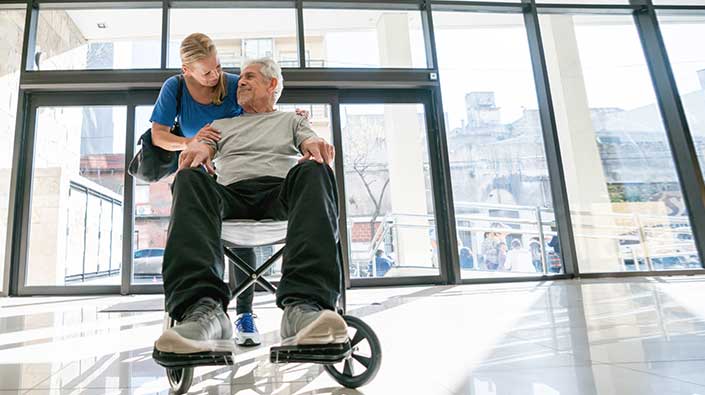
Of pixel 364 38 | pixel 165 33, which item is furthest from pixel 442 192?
pixel 165 33

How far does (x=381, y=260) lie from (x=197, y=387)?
95.8 inches

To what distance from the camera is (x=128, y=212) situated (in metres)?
3.04

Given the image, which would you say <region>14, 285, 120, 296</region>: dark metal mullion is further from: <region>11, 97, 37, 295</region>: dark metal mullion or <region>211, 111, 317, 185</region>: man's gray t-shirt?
<region>211, 111, 317, 185</region>: man's gray t-shirt

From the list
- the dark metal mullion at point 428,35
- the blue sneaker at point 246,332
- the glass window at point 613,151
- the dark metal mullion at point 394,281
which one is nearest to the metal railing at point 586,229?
the glass window at point 613,151

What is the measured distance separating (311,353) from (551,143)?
339 centimetres

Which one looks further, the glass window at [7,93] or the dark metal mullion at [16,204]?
the glass window at [7,93]

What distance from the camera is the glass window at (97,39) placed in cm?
329

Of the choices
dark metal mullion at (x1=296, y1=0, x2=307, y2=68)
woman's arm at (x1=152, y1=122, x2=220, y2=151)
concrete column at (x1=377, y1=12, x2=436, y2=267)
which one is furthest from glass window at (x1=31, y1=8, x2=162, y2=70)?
woman's arm at (x1=152, y1=122, x2=220, y2=151)

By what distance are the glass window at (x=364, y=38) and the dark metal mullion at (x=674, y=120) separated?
7.45 ft

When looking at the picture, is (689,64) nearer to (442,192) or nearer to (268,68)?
(442,192)

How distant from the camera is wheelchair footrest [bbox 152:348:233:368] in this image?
26.0 inches

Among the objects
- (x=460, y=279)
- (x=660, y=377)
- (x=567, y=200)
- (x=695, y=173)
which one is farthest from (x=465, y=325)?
(x=695, y=173)

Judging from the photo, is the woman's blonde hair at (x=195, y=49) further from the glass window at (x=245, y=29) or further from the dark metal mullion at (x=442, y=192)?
the dark metal mullion at (x=442, y=192)

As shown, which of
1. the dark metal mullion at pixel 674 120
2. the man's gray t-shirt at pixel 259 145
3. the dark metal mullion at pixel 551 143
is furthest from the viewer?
the dark metal mullion at pixel 674 120
